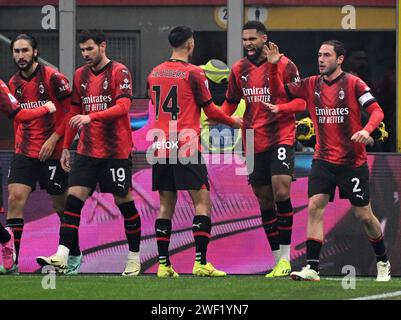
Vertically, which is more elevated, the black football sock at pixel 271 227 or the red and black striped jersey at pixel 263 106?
the red and black striped jersey at pixel 263 106

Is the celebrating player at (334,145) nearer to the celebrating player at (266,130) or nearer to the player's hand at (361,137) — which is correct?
the player's hand at (361,137)

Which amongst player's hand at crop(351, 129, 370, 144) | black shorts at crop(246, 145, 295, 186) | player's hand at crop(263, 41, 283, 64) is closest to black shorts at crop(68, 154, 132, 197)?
black shorts at crop(246, 145, 295, 186)

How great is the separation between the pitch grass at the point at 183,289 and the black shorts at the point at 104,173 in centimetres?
84

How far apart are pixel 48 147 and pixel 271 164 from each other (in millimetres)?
2019

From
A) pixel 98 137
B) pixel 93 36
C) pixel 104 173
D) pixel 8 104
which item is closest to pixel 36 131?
pixel 8 104

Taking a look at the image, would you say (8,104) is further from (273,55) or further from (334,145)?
(334,145)

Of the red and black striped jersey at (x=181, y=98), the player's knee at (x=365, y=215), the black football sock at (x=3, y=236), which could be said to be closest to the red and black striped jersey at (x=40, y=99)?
the black football sock at (x=3, y=236)

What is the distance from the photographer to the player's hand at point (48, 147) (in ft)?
43.9

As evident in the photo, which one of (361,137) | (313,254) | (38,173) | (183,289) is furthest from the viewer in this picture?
(38,173)

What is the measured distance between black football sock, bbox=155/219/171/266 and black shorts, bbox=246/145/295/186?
3.00ft

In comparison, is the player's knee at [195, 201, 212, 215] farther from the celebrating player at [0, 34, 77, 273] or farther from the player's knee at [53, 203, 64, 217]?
the player's knee at [53, 203, 64, 217]

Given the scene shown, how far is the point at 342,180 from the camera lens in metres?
12.6
